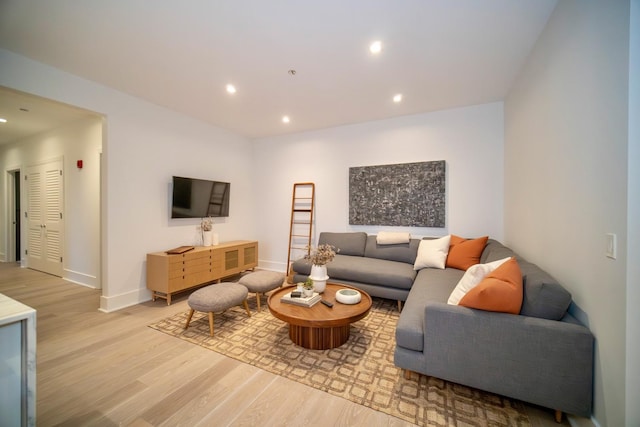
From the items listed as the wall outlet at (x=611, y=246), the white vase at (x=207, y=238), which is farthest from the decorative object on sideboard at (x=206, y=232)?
the wall outlet at (x=611, y=246)

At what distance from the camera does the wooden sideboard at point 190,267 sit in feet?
10.2

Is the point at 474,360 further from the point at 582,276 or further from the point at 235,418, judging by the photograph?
the point at 235,418

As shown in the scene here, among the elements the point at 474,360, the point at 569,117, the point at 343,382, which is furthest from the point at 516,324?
the point at 569,117

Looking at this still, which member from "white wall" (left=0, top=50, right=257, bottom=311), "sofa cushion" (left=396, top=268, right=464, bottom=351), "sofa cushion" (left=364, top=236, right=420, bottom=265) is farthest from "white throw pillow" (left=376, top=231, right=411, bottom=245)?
"white wall" (left=0, top=50, right=257, bottom=311)

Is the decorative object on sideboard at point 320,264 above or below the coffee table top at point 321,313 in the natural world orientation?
above

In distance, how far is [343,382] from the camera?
176 centimetres

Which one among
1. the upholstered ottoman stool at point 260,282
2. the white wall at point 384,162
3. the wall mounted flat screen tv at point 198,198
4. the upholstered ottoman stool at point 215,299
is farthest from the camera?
the wall mounted flat screen tv at point 198,198

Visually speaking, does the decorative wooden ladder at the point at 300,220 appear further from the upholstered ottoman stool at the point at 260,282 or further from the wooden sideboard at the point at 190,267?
the upholstered ottoman stool at the point at 260,282

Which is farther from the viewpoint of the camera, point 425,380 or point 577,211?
point 425,380

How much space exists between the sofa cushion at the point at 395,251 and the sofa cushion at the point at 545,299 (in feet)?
6.04

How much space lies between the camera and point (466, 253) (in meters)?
2.99

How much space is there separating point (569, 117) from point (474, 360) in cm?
171

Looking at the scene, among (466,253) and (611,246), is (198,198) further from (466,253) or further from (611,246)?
(611,246)

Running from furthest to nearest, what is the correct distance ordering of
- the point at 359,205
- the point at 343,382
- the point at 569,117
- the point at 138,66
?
the point at 359,205, the point at 138,66, the point at 343,382, the point at 569,117
